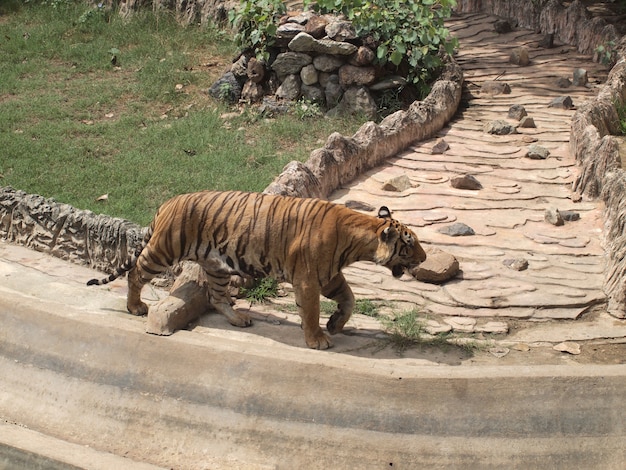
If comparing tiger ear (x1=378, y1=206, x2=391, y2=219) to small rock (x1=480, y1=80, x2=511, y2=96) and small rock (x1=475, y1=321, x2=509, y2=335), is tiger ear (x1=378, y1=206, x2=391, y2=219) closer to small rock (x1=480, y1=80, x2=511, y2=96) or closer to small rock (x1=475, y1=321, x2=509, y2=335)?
small rock (x1=475, y1=321, x2=509, y2=335)

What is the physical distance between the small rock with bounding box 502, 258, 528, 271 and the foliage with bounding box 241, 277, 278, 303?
2.01 meters

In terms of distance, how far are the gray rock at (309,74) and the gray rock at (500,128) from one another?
89.3 inches

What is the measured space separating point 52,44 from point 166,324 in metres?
8.37

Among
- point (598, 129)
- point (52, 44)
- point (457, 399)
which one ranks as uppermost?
point (52, 44)

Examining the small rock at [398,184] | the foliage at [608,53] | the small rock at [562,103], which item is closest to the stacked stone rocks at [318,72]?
the small rock at [398,184]

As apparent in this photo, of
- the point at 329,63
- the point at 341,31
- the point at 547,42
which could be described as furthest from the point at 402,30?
the point at 547,42

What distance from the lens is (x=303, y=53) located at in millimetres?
10852

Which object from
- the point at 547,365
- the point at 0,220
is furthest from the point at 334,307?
the point at 0,220

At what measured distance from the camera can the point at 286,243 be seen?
5.52 m

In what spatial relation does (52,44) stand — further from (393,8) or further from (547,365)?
(547,365)

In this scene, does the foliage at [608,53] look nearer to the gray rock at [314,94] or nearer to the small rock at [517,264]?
the gray rock at [314,94]

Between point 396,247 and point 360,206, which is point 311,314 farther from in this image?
point 360,206

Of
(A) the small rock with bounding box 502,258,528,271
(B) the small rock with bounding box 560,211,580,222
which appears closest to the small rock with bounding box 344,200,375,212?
(A) the small rock with bounding box 502,258,528,271

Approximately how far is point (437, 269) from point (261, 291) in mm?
1431
